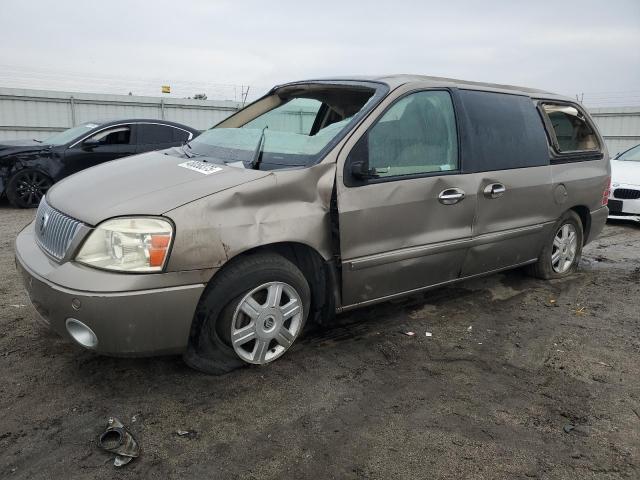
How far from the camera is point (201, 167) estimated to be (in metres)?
3.16

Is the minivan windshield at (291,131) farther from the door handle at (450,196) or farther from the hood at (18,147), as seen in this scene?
the hood at (18,147)

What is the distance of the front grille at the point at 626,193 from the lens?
305 inches

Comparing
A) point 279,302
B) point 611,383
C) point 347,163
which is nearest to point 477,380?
point 611,383

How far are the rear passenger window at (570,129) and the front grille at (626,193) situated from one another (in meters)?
3.17

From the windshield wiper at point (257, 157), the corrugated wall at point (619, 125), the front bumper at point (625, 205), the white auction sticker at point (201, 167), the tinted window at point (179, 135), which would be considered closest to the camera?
the white auction sticker at point (201, 167)

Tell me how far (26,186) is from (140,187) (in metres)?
6.84

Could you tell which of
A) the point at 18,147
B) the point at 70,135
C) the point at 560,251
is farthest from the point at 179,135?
the point at 560,251

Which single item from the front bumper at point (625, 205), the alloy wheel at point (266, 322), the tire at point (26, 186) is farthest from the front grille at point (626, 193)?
the tire at point (26, 186)

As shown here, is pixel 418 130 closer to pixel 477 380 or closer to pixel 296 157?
pixel 296 157

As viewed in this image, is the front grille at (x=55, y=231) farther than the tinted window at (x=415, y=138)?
No

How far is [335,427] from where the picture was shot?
2.62 meters

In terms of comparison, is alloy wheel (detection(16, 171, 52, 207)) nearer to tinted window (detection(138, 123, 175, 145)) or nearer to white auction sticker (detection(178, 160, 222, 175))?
tinted window (detection(138, 123, 175, 145))

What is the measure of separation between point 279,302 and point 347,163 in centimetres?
92

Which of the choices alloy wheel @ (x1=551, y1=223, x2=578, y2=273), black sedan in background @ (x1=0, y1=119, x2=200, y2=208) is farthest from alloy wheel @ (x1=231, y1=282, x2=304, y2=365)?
black sedan in background @ (x1=0, y1=119, x2=200, y2=208)
